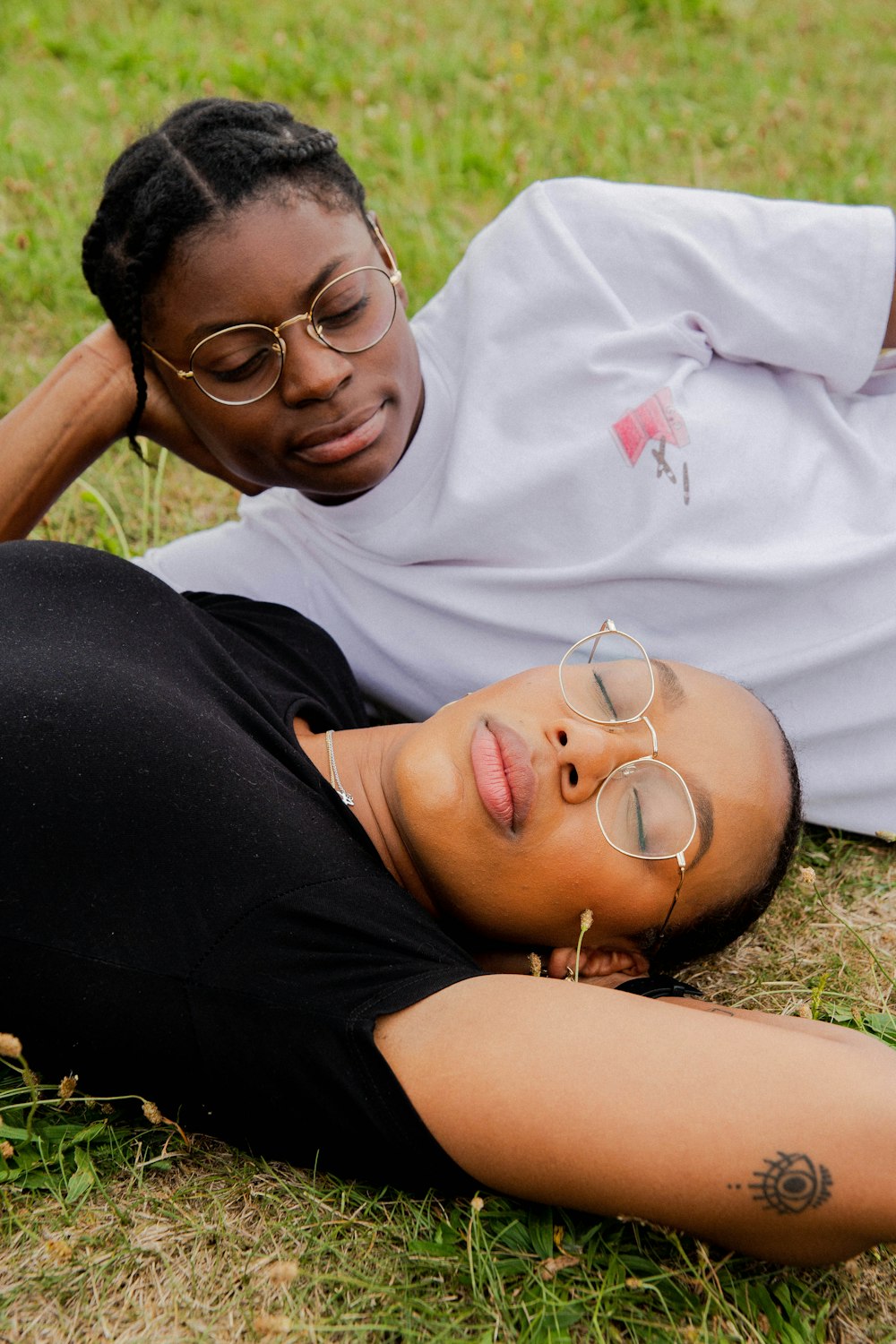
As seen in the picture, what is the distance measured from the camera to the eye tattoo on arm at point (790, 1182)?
181cm

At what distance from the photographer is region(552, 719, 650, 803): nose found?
2334 millimetres

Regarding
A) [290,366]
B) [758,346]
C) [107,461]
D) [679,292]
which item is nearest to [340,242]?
[290,366]

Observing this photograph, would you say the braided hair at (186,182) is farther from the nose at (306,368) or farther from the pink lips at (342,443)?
the pink lips at (342,443)

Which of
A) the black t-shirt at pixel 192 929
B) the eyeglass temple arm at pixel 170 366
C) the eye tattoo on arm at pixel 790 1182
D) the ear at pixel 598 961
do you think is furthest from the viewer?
the eyeglass temple arm at pixel 170 366

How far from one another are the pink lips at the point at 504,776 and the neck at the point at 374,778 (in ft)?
0.92

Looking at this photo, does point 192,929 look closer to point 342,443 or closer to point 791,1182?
point 791,1182

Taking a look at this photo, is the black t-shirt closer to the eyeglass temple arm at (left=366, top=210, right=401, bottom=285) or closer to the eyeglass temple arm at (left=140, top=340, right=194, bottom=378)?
the eyeglass temple arm at (left=140, top=340, right=194, bottom=378)

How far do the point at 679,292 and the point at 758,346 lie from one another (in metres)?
0.26

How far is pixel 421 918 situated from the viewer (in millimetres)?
2285

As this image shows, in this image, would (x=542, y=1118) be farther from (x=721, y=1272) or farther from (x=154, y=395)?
(x=154, y=395)

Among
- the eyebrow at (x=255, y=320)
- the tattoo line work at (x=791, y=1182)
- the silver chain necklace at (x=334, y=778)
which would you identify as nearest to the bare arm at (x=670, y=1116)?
the tattoo line work at (x=791, y=1182)

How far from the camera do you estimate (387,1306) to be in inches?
79.6

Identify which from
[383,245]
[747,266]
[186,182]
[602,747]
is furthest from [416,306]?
[602,747]

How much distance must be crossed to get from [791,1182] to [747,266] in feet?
7.40
